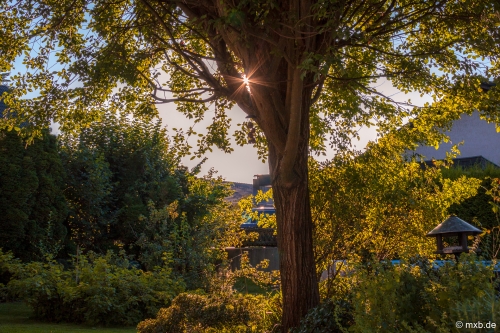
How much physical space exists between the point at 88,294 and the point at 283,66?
17.7 ft

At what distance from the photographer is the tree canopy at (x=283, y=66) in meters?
6.79

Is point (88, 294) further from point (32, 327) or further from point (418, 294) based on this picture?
point (418, 294)

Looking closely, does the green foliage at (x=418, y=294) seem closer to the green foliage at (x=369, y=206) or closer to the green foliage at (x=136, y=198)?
the green foliage at (x=369, y=206)

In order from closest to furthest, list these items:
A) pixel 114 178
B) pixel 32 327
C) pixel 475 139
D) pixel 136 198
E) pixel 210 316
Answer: pixel 210 316 → pixel 32 327 → pixel 136 198 → pixel 114 178 → pixel 475 139

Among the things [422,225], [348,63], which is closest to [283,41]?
[348,63]

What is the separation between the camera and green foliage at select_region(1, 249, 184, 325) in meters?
9.88

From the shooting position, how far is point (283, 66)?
758cm

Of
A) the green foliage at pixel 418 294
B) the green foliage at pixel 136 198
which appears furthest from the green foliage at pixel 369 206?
the green foliage at pixel 136 198

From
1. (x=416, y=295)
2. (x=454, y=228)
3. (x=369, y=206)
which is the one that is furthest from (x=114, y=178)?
(x=416, y=295)

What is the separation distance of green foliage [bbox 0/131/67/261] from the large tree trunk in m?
6.47

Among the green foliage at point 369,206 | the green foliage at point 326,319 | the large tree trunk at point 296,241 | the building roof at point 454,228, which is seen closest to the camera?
the green foliage at point 326,319

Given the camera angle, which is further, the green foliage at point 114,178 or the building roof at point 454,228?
the green foliage at point 114,178

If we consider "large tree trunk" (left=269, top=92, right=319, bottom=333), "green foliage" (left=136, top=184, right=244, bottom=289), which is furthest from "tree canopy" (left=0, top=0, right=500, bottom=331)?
"green foliage" (left=136, top=184, right=244, bottom=289)

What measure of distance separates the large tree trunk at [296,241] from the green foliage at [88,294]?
3.78 m
